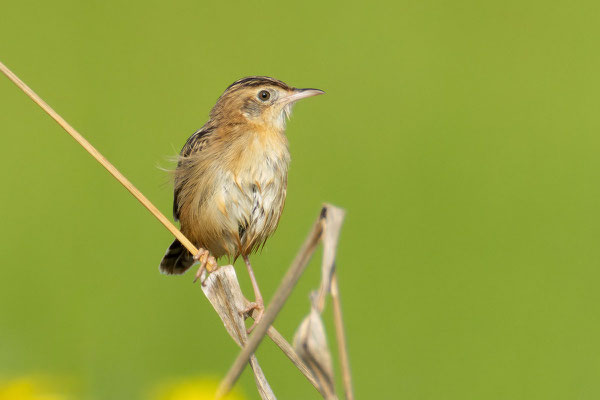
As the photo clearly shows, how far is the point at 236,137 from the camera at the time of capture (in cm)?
366

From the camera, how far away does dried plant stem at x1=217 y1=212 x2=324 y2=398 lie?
1697mm

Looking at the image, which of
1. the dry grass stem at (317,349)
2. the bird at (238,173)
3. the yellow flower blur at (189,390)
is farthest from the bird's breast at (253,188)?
the yellow flower blur at (189,390)

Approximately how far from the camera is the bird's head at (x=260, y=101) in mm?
3881

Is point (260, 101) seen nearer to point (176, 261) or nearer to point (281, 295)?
point (176, 261)

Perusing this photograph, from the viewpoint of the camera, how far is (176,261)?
416cm

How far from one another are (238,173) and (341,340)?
6.34ft

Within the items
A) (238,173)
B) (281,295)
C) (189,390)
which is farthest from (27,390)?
(238,173)

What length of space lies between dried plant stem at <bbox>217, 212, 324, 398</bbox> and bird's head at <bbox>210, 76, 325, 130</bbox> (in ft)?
6.86

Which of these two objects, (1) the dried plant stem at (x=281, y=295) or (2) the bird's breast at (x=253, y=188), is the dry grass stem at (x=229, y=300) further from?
(2) the bird's breast at (x=253, y=188)

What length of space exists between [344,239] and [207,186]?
4473 mm

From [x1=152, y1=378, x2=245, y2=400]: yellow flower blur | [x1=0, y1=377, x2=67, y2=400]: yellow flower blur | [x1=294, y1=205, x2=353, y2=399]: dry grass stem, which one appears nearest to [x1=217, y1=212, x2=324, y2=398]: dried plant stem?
[x1=294, y1=205, x2=353, y2=399]: dry grass stem

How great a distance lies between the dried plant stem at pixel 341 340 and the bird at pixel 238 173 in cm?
161

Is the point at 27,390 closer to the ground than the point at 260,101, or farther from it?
closer to the ground

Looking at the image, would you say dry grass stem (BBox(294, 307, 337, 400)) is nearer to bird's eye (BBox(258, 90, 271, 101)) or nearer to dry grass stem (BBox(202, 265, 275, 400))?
dry grass stem (BBox(202, 265, 275, 400))
